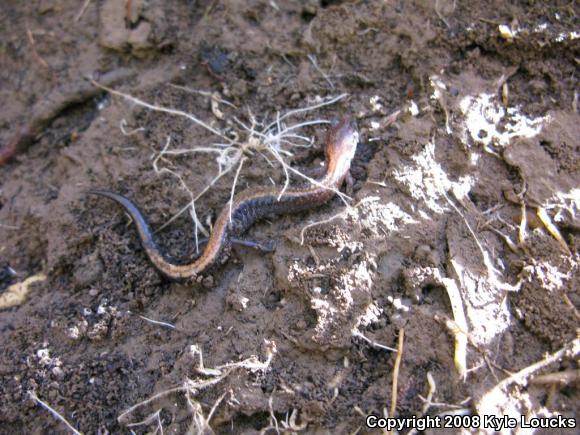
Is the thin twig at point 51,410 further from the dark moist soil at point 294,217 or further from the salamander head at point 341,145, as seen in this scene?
the salamander head at point 341,145

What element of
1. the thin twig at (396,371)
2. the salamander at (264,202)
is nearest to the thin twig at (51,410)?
the salamander at (264,202)

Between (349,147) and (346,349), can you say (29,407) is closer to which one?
(346,349)

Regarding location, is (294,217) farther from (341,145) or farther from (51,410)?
(51,410)

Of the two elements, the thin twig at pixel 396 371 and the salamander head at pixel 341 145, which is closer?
the thin twig at pixel 396 371

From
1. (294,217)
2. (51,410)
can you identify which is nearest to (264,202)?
(294,217)

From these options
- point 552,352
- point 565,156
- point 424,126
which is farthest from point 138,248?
point 565,156

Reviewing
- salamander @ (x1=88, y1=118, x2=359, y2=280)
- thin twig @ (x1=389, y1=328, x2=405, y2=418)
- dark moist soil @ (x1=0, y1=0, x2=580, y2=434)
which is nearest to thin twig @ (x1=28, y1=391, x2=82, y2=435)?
dark moist soil @ (x1=0, y1=0, x2=580, y2=434)

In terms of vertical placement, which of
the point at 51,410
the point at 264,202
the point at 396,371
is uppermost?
the point at 264,202
